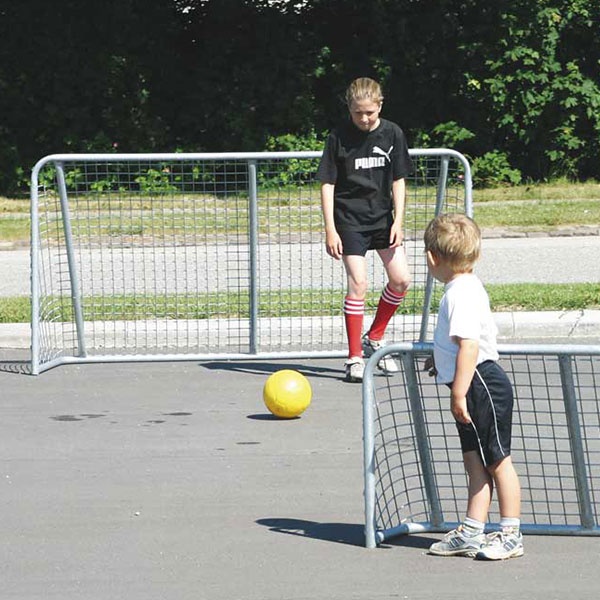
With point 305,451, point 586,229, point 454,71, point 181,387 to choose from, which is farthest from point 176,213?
point 454,71

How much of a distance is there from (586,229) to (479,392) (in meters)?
11.6

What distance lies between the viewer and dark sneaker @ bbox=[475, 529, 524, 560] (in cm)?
546

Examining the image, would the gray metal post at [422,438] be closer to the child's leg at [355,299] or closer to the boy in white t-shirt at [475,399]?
the boy in white t-shirt at [475,399]

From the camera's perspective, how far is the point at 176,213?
11320mm

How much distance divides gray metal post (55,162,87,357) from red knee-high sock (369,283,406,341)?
2.21m

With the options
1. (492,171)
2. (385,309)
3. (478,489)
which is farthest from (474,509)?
(492,171)

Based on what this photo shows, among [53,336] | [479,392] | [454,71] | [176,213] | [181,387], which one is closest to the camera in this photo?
[479,392]

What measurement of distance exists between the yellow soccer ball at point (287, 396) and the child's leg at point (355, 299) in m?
1.15

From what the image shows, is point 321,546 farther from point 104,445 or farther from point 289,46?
point 289,46

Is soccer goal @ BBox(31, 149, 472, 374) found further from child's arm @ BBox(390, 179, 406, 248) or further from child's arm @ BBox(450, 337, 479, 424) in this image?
child's arm @ BBox(450, 337, 479, 424)

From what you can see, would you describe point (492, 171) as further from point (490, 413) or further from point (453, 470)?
point (490, 413)

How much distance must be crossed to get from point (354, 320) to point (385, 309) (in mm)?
408

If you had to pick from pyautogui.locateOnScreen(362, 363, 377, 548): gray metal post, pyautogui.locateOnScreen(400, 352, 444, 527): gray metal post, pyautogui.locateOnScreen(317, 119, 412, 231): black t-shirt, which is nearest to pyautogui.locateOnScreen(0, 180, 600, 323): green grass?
pyautogui.locateOnScreen(317, 119, 412, 231): black t-shirt

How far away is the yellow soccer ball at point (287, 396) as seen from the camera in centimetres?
809
